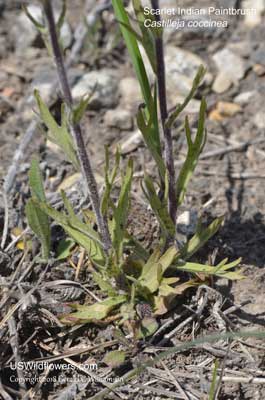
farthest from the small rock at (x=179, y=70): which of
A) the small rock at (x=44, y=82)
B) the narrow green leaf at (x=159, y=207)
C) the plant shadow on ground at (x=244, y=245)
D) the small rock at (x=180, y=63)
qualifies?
the narrow green leaf at (x=159, y=207)

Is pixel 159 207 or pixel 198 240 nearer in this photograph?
pixel 159 207

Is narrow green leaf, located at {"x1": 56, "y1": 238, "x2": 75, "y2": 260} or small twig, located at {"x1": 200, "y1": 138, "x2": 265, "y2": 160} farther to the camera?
small twig, located at {"x1": 200, "y1": 138, "x2": 265, "y2": 160}

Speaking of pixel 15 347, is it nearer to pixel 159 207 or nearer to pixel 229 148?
pixel 159 207

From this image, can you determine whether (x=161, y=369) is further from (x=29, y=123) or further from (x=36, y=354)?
(x=29, y=123)

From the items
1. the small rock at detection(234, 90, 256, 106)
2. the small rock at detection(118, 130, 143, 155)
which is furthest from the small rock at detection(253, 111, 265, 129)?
the small rock at detection(118, 130, 143, 155)

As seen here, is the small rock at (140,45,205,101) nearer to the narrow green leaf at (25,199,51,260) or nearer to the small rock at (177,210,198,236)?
the small rock at (177,210,198,236)

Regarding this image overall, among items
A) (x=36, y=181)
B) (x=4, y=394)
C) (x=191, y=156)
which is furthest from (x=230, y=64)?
(x=4, y=394)

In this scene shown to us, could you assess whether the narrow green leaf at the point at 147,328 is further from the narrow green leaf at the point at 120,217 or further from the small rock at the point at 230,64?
the small rock at the point at 230,64
